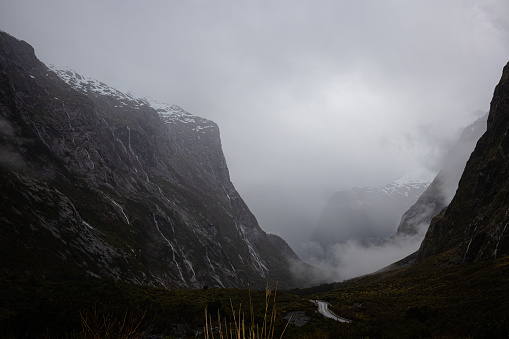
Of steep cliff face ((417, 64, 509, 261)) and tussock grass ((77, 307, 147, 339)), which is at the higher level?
steep cliff face ((417, 64, 509, 261))

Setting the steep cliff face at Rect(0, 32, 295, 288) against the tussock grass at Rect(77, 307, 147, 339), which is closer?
the tussock grass at Rect(77, 307, 147, 339)

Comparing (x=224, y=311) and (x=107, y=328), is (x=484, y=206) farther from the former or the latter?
(x=107, y=328)

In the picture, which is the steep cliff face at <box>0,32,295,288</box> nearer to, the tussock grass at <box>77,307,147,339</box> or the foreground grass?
the foreground grass

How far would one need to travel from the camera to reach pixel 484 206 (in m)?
78.0

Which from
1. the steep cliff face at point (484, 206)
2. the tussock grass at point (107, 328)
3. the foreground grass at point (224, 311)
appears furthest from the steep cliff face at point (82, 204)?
the steep cliff face at point (484, 206)

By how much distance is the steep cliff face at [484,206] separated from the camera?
5938cm

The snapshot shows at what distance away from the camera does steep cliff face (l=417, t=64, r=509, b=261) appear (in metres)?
59.4

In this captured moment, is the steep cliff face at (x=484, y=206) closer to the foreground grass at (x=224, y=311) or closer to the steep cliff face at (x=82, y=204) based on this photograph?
the foreground grass at (x=224, y=311)

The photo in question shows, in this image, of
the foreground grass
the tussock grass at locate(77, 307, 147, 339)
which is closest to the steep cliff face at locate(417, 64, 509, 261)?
the foreground grass

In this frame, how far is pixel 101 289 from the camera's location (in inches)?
1314

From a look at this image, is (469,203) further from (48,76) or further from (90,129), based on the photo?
(48,76)

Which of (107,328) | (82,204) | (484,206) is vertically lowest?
(107,328)

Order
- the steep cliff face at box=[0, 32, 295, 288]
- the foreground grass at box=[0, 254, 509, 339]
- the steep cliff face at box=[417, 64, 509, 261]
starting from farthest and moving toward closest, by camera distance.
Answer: the steep cliff face at box=[0, 32, 295, 288], the steep cliff face at box=[417, 64, 509, 261], the foreground grass at box=[0, 254, 509, 339]

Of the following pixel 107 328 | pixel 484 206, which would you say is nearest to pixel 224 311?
pixel 107 328
